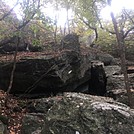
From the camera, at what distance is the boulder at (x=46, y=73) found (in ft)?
40.7

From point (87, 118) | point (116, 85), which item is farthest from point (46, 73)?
point (87, 118)

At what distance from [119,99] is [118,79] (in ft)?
9.12

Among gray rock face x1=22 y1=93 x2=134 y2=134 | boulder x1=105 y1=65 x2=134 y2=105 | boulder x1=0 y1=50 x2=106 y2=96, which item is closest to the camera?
gray rock face x1=22 y1=93 x2=134 y2=134

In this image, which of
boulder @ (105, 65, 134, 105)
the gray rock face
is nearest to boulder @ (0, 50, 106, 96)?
boulder @ (105, 65, 134, 105)

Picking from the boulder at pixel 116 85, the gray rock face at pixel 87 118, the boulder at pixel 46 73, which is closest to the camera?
the gray rock face at pixel 87 118

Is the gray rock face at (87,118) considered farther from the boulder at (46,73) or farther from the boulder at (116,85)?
the boulder at (116,85)

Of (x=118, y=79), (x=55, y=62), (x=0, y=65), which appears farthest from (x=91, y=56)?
(x=0, y=65)

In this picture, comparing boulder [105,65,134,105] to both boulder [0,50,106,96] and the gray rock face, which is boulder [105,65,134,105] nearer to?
boulder [0,50,106,96]

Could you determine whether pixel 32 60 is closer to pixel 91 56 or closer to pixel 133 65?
pixel 91 56

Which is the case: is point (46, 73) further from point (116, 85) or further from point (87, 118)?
point (87, 118)

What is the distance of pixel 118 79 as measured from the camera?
15.2 meters

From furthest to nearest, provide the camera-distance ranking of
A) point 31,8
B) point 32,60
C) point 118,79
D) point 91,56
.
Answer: point 91,56, point 118,79, point 32,60, point 31,8

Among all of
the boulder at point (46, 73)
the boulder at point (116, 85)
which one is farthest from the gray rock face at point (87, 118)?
the boulder at point (116, 85)

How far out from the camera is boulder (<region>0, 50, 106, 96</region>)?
12.4 meters
